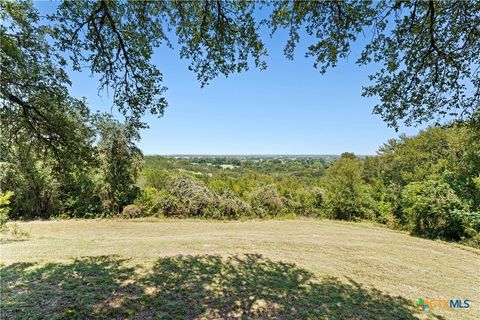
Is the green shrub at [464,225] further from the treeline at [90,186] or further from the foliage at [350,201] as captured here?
the treeline at [90,186]

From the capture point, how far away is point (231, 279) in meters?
4.36

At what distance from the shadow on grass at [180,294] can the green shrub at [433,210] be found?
24.7 feet

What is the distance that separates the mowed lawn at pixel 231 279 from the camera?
3.21m

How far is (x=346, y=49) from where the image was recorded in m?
3.50

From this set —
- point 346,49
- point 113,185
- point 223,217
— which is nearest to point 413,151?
point 223,217

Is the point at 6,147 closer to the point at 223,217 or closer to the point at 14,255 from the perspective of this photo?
the point at 14,255

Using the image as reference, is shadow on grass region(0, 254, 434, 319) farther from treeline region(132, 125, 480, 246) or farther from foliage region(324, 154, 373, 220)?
foliage region(324, 154, 373, 220)

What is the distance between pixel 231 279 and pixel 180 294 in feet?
3.61

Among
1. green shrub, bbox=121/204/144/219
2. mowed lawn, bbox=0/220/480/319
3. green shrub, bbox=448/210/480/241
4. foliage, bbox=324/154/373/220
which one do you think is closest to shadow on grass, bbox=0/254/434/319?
mowed lawn, bbox=0/220/480/319

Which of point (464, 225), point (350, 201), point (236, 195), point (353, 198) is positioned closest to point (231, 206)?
point (236, 195)

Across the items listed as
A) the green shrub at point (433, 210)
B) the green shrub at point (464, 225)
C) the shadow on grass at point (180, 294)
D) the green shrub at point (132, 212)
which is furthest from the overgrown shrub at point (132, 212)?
the green shrub at point (464, 225)

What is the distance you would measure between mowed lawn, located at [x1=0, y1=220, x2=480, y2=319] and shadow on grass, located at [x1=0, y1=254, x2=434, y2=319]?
0.01 metres

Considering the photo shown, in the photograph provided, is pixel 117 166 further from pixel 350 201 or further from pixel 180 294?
pixel 350 201

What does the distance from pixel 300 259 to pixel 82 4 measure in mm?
6663
